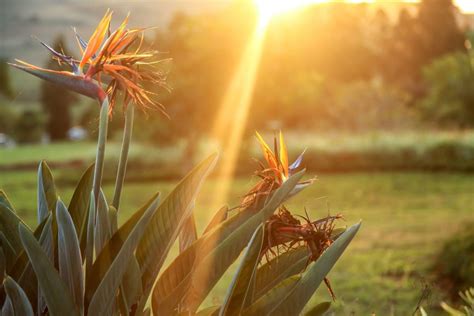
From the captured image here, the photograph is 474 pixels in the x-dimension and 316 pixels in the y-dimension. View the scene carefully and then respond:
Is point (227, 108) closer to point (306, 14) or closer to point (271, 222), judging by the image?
point (306, 14)

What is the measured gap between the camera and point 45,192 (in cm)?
173

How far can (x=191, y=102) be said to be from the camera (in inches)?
549

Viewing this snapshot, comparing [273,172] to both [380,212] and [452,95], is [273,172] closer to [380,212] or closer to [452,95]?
[380,212]

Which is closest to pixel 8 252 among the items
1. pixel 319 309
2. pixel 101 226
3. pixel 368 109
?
pixel 101 226

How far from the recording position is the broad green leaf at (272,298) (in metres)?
1.49

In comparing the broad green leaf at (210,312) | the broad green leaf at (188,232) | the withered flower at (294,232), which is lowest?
the broad green leaf at (210,312)

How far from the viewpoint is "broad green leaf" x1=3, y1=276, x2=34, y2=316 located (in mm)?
1428

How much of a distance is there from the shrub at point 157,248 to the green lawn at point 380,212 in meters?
3.78

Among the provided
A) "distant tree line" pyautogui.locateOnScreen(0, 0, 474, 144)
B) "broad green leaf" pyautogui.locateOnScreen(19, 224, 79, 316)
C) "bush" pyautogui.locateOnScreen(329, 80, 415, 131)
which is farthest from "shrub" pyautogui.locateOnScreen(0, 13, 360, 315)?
"bush" pyautogui.locateOnScreen(329, 80, 415, 131)

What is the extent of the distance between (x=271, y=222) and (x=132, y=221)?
0.86 ft

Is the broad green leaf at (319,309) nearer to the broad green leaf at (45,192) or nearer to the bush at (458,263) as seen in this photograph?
the broad green leaf at (45,192)

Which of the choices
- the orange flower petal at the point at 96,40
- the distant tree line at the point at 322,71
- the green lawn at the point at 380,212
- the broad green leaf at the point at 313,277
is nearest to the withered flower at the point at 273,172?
the broad green leaf at the point at 313,277

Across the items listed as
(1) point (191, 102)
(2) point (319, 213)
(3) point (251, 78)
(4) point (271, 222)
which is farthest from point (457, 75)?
(4) point (271, 222)

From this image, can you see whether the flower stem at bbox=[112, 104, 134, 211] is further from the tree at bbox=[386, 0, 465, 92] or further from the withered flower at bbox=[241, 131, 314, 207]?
the tree at bbox=[386, 0, 465, 92]
